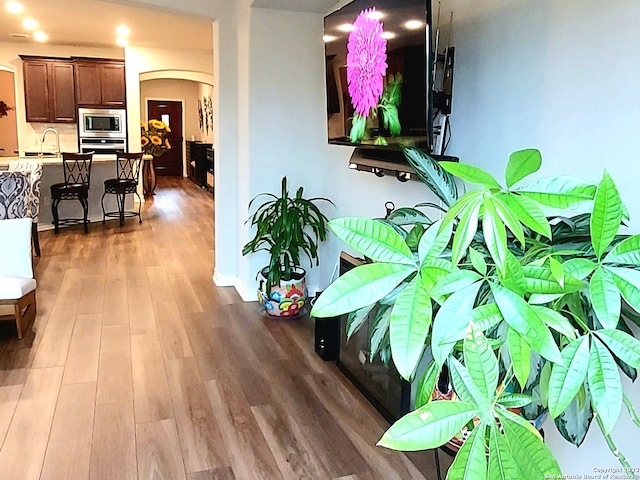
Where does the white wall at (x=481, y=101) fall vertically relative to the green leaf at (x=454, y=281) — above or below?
above

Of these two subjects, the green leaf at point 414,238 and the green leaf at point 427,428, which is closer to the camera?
the green leaf at point 427,428

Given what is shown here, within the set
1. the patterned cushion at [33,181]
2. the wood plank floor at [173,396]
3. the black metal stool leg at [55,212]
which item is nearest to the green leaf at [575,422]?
the wood plank floor at [173,396]

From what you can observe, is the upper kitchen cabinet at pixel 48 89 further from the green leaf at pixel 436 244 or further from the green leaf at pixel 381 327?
the green leaf at pixel 436 244

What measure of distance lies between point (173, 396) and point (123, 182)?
18.1ft

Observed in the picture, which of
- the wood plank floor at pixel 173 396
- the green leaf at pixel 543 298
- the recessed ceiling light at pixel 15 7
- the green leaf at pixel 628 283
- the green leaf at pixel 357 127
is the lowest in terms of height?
the wood plank floor at pixel 173 396

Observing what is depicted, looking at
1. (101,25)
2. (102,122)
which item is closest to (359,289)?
(101,25)

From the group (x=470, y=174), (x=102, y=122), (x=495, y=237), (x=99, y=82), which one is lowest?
(x=495, y=237)

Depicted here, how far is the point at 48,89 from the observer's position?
900cm

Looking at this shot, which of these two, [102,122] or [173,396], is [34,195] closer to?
[102,122]

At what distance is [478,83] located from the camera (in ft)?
8.29

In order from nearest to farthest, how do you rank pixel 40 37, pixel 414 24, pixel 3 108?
pixel 414 24 → pixel 40 37 → pixel 3 108

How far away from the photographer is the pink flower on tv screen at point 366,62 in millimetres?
2684

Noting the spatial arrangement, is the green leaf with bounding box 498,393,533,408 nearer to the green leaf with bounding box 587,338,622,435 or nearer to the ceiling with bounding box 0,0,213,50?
the green leaf with bounding box 587,338,622,435

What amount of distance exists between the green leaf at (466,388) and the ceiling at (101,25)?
5205 millimetres
